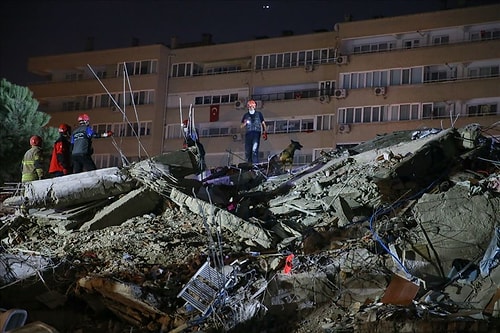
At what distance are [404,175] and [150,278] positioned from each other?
4947mm

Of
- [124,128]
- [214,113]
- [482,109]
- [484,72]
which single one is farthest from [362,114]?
[124,128]

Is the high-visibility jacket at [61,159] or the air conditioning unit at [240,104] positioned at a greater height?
the air conditioning unit at [240,104]

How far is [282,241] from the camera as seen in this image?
11047 millimetres

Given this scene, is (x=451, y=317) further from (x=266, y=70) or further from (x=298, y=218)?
(x=266, y=70)

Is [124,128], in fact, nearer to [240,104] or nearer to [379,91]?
[240,104]

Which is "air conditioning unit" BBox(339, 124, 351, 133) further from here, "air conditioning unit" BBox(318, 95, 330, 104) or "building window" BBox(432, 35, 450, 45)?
"building window" BBox(432, 35, 450, 45)

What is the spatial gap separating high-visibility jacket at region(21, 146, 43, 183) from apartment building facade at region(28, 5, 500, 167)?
15797 mm

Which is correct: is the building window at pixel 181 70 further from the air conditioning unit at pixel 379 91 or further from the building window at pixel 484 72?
the building window at pixel 484 72

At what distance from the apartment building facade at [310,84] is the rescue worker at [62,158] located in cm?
1529

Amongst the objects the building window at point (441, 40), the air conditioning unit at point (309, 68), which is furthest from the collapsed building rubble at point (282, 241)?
the air conditioning unit at point (309, 68)

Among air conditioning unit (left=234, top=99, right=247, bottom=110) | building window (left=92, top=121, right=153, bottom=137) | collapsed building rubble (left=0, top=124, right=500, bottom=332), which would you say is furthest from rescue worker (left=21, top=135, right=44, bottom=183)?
building window (left=92, top=121, right=153, bottom=137)

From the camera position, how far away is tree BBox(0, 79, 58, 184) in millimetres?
22000

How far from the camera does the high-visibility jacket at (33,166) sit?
13633mm

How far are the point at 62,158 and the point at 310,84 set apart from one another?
81.7 feet
